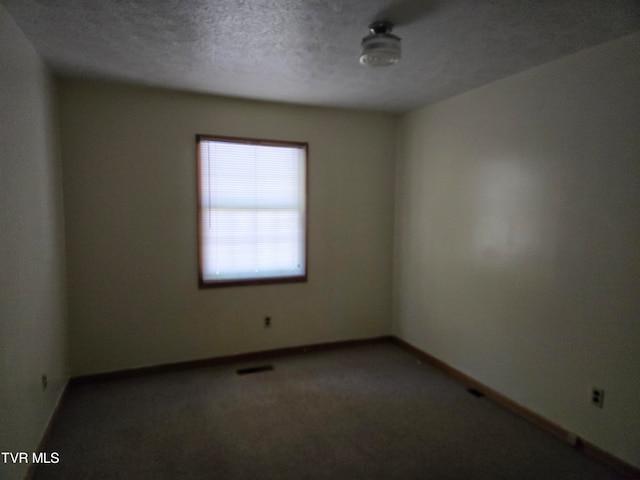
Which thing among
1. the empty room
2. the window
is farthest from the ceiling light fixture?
the window

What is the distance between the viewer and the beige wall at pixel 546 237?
7.25 ft

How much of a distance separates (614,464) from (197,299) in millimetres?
3270

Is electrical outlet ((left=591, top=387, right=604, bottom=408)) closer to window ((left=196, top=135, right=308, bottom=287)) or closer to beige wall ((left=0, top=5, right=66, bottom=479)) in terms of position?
window ((left=196, top=135, right=308, bottom=287))

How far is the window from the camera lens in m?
3.54

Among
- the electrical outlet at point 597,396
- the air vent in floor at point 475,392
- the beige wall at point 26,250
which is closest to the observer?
the beige wall at point 26,250

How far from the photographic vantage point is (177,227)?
3.45 m

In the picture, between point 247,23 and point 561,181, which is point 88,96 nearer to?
point 247,23

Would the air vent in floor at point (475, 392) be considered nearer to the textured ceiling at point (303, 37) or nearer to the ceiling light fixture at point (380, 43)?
the textured ceiling at point (303, 37)

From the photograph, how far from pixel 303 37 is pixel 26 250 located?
2.02 metres

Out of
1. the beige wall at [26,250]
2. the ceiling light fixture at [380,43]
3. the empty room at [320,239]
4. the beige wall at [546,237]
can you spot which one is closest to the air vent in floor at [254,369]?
the empty room at [320,239]

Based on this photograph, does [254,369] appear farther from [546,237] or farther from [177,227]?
[546,237]

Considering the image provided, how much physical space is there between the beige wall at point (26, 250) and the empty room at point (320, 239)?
0.02 meters

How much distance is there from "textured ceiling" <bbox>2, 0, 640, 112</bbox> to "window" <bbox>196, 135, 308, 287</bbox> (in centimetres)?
67

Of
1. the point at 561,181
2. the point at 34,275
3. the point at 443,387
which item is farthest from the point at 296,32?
the point at 443,387
